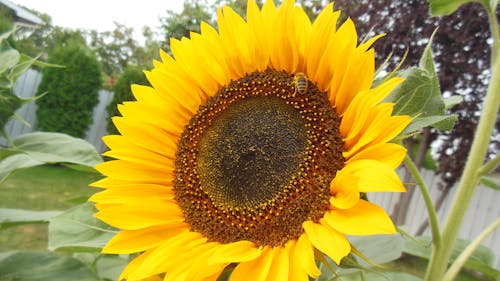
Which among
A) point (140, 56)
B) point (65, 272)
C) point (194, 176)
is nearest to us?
point (194, 176)

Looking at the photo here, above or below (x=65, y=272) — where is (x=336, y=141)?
above

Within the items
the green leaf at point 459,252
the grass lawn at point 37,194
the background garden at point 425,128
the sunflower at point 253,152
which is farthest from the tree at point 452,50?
the sunflower at point 253,152

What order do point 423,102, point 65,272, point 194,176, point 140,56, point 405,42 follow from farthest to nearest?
point 140,56, point 405,42, point 65,272, point 194,176, point 423,102

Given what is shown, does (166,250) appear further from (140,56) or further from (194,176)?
(140,56)

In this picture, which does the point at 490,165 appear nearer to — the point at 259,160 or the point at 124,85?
the point at 259,160

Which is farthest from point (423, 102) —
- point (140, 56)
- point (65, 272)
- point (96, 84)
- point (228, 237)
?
point (140, 56)

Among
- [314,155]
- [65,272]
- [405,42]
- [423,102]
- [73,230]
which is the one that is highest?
[405,42]

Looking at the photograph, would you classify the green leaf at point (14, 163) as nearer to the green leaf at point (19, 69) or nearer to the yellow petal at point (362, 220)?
the green leaf at point (19, 69)
